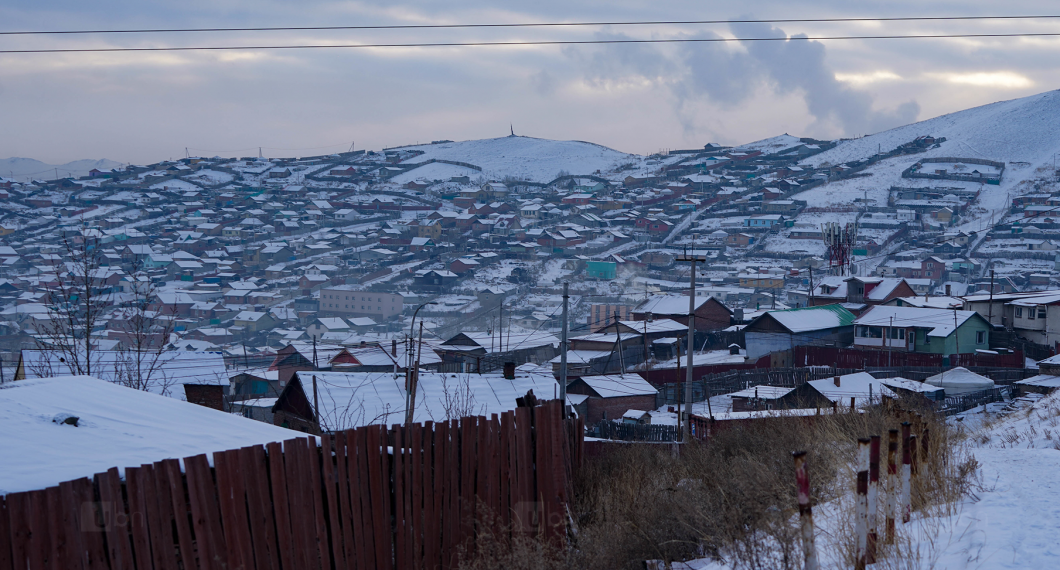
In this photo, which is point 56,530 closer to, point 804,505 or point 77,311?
point 804,505

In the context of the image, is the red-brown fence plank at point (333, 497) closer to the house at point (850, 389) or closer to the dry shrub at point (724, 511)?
the dry shrub at point (724, 511)

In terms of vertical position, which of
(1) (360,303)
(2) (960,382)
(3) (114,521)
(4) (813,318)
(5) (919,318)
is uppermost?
(3) (114,521)

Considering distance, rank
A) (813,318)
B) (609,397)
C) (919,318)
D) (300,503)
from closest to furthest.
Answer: (300,503), (609,397), (919,318), (813,318)

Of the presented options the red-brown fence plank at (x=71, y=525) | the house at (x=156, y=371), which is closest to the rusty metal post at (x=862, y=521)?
the red-brown fence plank at (x=71, y=525)

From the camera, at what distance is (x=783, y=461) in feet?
20.1

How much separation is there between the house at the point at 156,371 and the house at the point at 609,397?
10700 mm

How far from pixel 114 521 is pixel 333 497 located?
107 cm

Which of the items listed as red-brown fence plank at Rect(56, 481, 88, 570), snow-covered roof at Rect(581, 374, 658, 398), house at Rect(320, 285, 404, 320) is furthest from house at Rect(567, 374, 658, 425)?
house at Rect(320, 285, 404, 320)

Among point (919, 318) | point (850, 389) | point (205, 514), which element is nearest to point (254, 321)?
point (919, 318)

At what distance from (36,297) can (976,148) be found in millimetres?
133094

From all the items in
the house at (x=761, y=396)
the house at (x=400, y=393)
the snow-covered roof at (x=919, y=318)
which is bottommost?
the house at (x=761, y=396)

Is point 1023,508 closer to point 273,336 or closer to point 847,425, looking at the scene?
point 847,425

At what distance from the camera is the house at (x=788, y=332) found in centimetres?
3500

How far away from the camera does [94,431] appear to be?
425 centimetres
